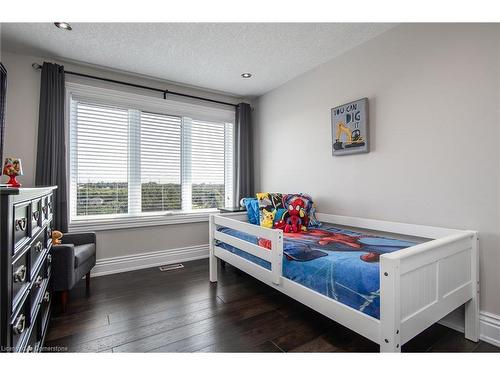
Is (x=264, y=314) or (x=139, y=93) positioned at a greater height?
(x=139, y=93)

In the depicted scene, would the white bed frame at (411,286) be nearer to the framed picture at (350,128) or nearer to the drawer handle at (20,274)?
the framed picture at (350,128)

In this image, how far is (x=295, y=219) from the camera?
93.8 inches

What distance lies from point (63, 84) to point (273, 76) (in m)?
2.16

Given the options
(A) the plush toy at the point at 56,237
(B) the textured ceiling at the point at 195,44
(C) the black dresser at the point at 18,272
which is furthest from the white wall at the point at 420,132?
(A) the plush toy at the point at 56,237

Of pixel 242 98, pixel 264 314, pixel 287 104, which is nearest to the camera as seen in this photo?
pixel 264 314

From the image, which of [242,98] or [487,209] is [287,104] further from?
[487,209]

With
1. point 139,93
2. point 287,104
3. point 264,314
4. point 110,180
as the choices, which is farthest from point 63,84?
point 264,314

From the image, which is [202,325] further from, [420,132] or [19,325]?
[420,132]

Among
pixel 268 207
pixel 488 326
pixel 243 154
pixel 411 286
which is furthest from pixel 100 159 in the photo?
pixel 488 326

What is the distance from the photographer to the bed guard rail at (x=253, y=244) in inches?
66.1

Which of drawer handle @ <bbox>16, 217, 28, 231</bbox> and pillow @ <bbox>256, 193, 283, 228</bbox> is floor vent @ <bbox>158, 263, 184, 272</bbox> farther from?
drawer handle @ <bbox>16, 217, 28, 231</bbox>

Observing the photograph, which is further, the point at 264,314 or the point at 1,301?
the point at 264,314
